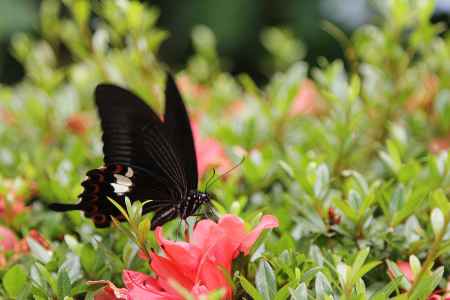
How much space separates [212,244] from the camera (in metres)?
0.84

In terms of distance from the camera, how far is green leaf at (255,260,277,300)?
854mm

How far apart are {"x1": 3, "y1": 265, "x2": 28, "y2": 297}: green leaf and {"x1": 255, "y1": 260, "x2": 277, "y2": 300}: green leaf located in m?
0.37

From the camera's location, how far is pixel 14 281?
98 centimetres

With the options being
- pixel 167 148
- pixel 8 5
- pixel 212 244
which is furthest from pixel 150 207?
pixel 8 5

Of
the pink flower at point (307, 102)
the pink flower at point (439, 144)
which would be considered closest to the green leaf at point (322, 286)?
the pink flower at point (439, 144)

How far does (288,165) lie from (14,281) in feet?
1.71

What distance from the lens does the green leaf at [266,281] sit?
2.80 ft

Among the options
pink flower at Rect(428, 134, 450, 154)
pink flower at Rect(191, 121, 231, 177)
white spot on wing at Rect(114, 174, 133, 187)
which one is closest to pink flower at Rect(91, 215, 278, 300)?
white spot on wing at Rect(114, 174, 133, 187)

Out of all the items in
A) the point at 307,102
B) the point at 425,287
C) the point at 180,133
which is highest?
the point at 307,102

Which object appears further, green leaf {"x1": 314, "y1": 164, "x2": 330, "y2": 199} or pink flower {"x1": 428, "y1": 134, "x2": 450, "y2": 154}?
pink flower {"x1": 428, "y1": 134, "x2": 450, "y2": 154}

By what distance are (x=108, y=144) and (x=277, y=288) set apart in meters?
0.42

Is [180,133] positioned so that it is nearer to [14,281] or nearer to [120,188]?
[120,188]

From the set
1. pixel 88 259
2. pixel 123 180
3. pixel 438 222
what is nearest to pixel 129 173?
pixel 123 180

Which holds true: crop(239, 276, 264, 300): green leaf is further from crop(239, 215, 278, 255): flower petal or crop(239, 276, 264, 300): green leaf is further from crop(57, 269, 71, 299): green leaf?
crop(57, 269, 71, 299): green leaf
